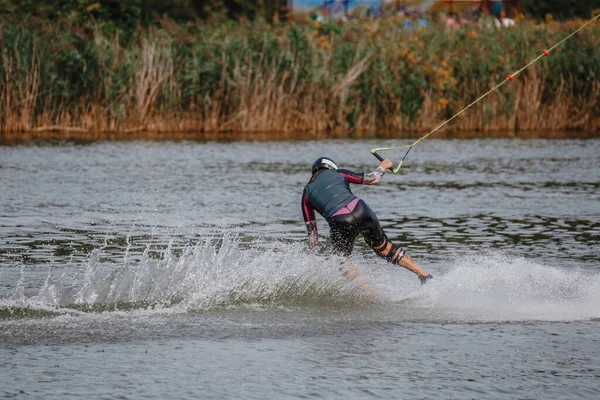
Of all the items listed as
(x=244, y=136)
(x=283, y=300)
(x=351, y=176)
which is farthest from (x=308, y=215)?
(x=244, y=136)

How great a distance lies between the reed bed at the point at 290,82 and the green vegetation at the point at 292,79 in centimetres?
4

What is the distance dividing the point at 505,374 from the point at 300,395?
140 cm

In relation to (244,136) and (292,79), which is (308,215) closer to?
(244,136)

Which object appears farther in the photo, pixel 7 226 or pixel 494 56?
pixel 494 56

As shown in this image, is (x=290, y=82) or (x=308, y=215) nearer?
(x=308, y=215)

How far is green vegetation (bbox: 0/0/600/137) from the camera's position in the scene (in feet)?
101

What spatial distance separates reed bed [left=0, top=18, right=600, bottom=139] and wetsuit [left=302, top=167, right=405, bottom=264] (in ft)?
65.1

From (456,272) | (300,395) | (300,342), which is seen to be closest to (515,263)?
(456,272)

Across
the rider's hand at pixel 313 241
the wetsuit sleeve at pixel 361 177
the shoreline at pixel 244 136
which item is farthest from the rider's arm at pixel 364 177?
the shoreline at pixel 244 136

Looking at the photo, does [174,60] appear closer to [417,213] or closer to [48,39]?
[48,39]

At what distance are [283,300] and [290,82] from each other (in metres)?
21.6

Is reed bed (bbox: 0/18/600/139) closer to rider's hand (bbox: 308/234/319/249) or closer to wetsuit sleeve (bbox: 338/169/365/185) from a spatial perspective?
wetsuit sleeve (bbox: 338/169/365/185)

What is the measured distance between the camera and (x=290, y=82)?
31.8 meters

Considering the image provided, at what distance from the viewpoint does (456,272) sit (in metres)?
11.6
